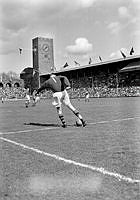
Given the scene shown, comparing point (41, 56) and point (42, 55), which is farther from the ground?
point (42, 55)

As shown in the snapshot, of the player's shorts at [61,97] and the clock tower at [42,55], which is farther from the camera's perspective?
the clock tower at [42,55]

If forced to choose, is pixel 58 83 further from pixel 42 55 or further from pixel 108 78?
pixel 42 55

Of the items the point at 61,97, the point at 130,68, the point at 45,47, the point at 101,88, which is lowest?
the point at 61,97

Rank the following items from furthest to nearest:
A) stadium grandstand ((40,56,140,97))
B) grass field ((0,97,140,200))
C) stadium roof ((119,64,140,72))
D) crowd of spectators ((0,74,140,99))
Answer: stadium grandstand ((40,56,140,97)), stadium roof ((119,64,140,72)), crowd of spectators ((0,74,140,99)), grass field ((0,97,140,200))

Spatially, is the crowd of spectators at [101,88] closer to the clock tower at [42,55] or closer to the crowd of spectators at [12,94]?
the crowd of spectators at [12,94]

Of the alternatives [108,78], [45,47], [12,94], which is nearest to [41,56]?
[45,47]

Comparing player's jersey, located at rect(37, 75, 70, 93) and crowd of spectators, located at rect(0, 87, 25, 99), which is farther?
crowd of spectators, located at rect(0, 87, 25, 99)

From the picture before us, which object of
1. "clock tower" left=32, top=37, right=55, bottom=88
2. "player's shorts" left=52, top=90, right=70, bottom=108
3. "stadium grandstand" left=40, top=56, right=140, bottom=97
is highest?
"clock tower" left=32, top=37, right=55, bottom=88

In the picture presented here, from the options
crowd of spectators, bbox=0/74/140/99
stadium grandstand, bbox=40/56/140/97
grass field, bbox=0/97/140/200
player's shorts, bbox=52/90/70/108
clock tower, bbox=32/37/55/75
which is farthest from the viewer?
clock tower, bbox=32/37/55/75

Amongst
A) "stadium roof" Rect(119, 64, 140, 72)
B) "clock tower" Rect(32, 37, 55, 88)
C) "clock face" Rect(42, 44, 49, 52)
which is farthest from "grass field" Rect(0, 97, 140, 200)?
"clock face" Rect(42, 44, 49, 52)

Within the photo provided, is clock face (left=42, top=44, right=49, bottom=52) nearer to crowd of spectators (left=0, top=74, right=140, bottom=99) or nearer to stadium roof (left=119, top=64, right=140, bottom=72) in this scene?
crowd of spectators (left=0, top=74, right=140, bottom=99)

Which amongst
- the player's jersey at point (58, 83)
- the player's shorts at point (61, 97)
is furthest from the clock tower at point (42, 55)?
the player's shorts at point (61, 97)

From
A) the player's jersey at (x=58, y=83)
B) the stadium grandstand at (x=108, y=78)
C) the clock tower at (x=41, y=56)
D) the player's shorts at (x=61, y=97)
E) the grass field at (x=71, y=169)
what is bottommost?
the grass field at (x=71, y=169)

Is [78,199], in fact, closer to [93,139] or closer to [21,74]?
→ [93,139]
